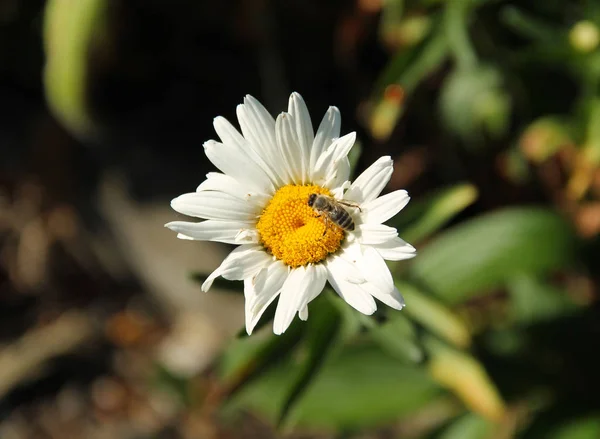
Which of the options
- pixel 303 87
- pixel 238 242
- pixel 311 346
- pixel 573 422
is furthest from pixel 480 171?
pixel 238 242

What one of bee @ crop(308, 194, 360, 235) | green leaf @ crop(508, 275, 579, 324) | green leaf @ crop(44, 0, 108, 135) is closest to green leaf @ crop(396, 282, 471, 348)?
bee @ crop(308, 194, 360, 235)

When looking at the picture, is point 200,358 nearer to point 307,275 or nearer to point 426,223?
point 426,223

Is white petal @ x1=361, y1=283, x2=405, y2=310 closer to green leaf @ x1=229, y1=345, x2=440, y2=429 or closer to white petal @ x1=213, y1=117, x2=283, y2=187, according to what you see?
white petal @ x1=213, y1=117, x2=283, y2=187

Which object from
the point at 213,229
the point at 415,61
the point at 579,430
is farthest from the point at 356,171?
the point at 579,430

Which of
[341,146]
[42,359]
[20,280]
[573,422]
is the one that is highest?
[341,146]

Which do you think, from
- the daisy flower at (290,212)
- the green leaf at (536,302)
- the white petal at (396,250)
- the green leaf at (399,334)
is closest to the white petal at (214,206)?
the daisy flower at (290,212)

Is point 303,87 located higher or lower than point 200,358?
higher

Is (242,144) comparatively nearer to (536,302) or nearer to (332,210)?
(332,210)
